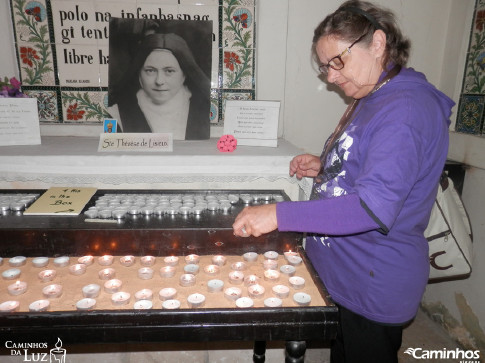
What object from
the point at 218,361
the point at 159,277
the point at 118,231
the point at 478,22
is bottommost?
the point at 218,361

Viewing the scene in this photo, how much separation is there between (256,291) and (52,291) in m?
0.64

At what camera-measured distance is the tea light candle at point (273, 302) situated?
1.06 m

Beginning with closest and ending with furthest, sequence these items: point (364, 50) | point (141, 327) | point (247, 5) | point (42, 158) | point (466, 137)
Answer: point (141, 327)
point (364, 50)
point (42, 158)
point (466, 137)
point (247, 5)

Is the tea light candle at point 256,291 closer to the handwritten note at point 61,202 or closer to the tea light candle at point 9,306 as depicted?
the tea light candle at point 9,306

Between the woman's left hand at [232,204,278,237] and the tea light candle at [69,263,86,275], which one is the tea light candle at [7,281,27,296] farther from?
the woman's left hand at [232,204,278,237]

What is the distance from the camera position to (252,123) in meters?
2.53

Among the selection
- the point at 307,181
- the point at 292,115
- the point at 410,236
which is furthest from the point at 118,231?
the point at 292,115

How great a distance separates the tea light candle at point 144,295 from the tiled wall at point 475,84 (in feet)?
8.39

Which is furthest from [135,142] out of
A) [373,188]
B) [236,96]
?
[373,188]

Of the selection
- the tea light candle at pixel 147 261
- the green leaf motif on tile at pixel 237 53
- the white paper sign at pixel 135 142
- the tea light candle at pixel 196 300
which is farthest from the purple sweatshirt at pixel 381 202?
the green leaf motif on tile at pixel 237 53

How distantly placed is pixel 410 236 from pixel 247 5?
2.25 m

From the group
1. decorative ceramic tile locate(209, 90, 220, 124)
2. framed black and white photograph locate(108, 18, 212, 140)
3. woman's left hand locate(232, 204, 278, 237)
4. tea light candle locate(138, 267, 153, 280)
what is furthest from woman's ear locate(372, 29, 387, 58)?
decorative ceramic tile locate(209, 90, 220, 124)

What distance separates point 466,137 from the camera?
2.53m

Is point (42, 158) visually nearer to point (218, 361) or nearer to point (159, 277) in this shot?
point (159, 277)
